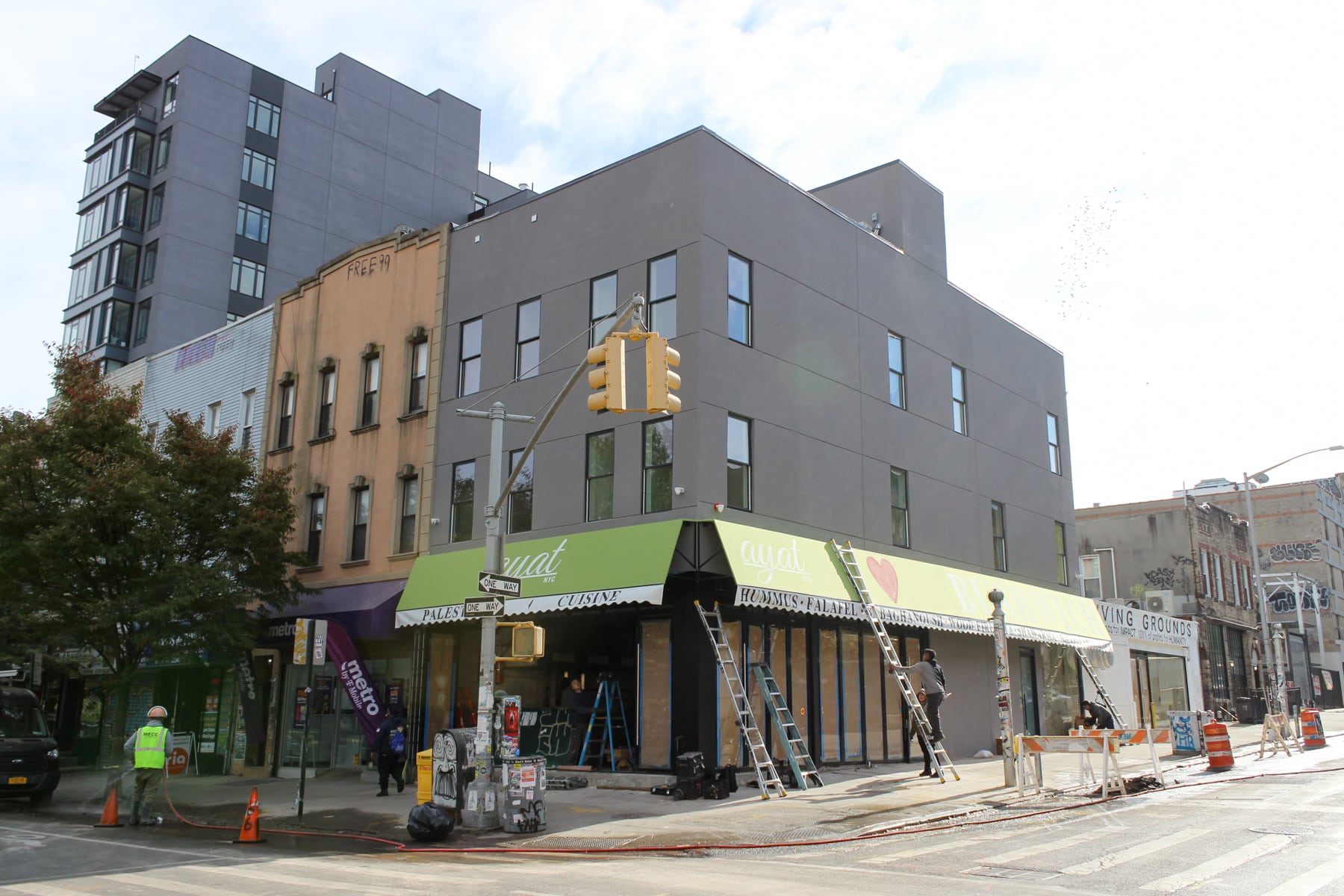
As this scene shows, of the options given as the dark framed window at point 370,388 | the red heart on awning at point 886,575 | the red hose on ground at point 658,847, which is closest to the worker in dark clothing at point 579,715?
the red hose on ground at point 658,847

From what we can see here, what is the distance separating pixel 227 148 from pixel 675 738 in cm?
4303

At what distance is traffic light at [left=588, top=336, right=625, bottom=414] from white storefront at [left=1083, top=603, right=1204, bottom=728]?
23050mm

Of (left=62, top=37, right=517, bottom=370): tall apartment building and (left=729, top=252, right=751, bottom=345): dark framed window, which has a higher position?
(left=62, top=37, right=517, bottom=370): tall apartment building

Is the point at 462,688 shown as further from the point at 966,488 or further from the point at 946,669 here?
the point at 966,488

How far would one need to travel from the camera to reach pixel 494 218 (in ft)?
78.2

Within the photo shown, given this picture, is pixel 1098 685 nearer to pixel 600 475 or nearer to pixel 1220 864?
pixel 600 475

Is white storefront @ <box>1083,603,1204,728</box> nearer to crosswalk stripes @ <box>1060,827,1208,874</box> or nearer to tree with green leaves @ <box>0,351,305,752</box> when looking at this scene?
crosswalk stripes @ <box>1060,827,1208,874</box>

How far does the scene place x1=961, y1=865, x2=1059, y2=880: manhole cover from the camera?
31.7 ft

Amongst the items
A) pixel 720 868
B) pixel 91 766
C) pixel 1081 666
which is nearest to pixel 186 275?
pixel 91 766

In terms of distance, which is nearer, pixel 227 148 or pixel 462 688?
pixel 462 688

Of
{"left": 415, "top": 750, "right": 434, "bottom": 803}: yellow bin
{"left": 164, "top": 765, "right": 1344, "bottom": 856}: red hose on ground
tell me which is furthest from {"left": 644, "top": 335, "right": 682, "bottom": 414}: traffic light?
{"left": 415, "top": 750, "right": 434, "bottom": 803}: yellow bin

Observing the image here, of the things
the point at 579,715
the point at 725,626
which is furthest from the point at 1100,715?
the point at 579,715

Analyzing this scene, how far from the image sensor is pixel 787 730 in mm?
19328

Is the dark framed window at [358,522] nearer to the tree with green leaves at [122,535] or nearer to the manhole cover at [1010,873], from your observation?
the tree with green leaves at [122,535]
